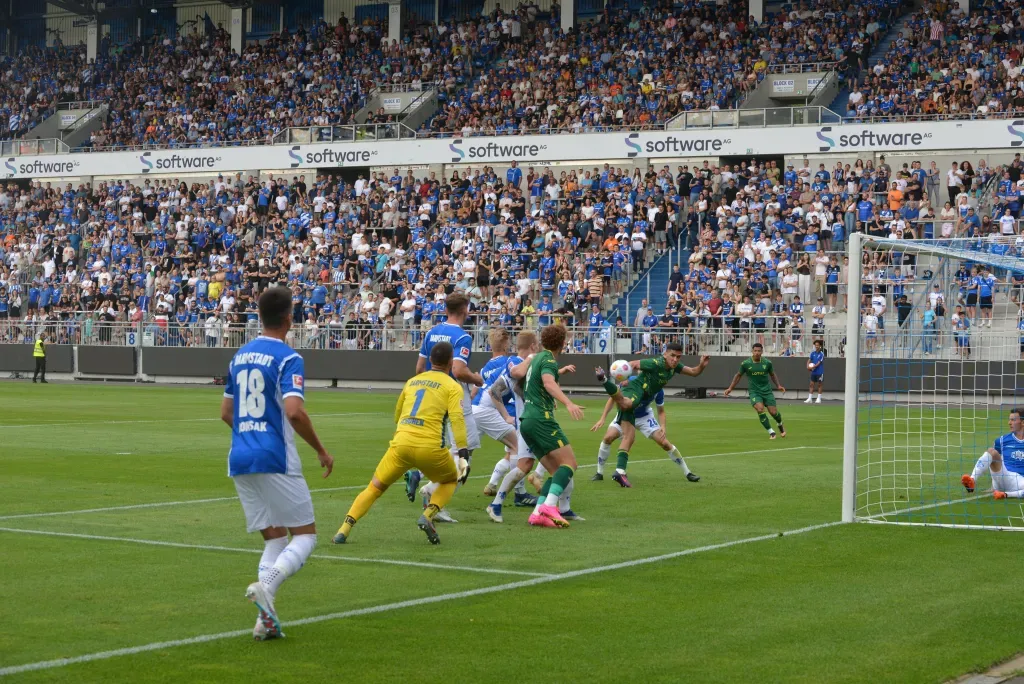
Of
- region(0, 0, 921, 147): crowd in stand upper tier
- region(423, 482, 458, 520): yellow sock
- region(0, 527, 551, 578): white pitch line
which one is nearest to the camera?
region(0, 527, 551, 578): white pitch line

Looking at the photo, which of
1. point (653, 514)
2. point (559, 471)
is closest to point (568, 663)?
point (559, 471)

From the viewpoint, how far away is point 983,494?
51.8 ft

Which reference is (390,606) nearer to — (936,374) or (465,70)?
(936,374)

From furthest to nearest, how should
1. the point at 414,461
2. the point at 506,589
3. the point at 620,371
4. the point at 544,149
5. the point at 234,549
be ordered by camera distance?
the point at 544,149, the point at 620,371, the point at 234,549, the point at 414,461, the point at 506,589

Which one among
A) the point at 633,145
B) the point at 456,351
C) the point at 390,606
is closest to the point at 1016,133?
the point at 633,145

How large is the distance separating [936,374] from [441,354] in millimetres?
20005

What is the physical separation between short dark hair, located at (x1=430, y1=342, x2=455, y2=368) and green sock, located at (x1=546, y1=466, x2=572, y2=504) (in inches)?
74.0

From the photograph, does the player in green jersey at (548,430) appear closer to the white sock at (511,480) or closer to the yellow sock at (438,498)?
the white sock at (511,480)

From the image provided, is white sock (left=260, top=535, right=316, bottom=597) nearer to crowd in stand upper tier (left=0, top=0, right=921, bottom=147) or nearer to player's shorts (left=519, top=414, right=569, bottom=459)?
player's shorts (left=519, top=414, right=569, bottom=459)

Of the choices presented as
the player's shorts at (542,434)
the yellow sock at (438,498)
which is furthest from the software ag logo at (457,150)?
the yellow sock at (438,498)

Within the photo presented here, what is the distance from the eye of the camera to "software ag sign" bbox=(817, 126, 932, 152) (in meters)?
43.4

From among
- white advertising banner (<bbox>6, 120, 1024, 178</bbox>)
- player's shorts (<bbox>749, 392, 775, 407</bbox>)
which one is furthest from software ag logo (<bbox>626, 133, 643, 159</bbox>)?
player's shorts (<bbox>749, 392, 775, 407</bbox>)

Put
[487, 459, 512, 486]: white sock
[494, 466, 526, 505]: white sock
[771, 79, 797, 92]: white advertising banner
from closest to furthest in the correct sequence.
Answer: [494, 466, 526, 505]: white sock, [487, 459, 512, 486]: white sock, [771, 79, 797, 92]: white advertising banner

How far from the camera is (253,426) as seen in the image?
7.89m
